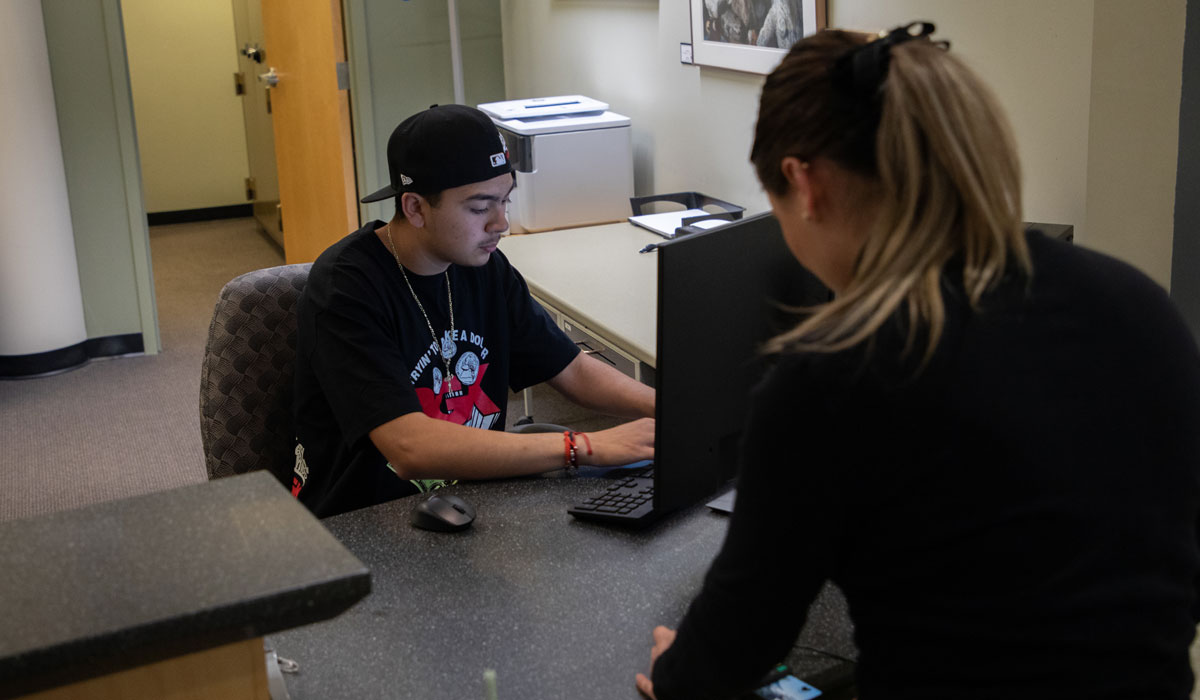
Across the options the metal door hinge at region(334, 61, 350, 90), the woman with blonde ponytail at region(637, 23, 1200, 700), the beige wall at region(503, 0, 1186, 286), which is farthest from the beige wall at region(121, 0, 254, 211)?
the woman with blonde ponytail at region(637, 23, 1200, 700)

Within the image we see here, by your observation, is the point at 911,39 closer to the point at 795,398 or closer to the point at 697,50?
the point at 795,398

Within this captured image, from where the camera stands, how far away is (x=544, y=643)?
1173 mm

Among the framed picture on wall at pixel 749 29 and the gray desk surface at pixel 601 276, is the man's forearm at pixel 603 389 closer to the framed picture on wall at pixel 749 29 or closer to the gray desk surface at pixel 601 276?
the gray desk surface at pixel 601 276

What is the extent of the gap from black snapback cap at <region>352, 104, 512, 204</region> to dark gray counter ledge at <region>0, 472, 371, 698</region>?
1010 millimetres

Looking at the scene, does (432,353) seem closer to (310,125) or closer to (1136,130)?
(1136,130)

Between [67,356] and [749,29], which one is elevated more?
[749,29]

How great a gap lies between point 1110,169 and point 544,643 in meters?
1.24

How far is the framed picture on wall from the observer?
254cm

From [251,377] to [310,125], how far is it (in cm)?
251

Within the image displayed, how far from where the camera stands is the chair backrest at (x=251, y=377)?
69.4 inches

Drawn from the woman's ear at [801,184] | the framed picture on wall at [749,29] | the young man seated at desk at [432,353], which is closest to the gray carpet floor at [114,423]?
the young man seated at desk at [432,353]

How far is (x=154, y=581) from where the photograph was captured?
0.68m

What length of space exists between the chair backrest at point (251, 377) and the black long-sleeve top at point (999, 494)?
1180 mm

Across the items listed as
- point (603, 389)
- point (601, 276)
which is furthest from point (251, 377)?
point (601, 276)
